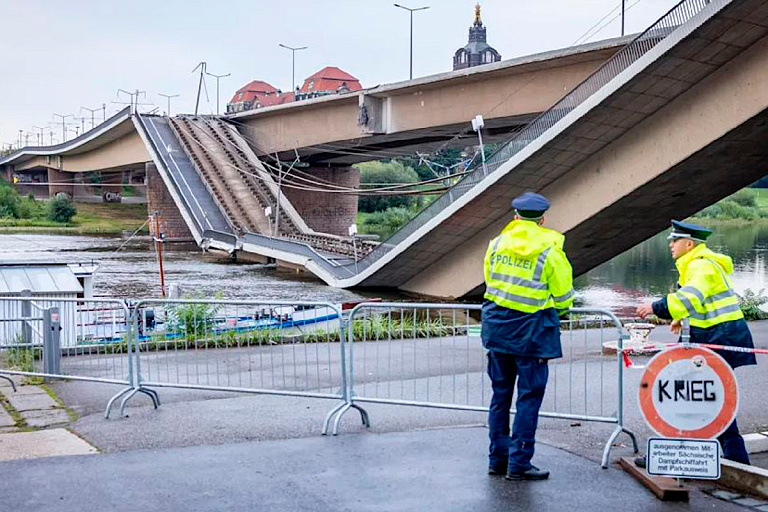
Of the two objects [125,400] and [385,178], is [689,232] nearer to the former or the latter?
[125,400]

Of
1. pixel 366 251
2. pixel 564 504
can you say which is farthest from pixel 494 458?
pixel 366 251

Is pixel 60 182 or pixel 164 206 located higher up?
pixel 60 182

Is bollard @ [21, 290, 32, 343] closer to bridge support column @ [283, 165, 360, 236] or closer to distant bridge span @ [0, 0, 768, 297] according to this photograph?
distant bridge span @ [0, 0, 768, 297]

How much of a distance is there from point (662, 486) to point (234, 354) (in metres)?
7.63

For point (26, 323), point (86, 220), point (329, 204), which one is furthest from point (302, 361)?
point (86, 220)

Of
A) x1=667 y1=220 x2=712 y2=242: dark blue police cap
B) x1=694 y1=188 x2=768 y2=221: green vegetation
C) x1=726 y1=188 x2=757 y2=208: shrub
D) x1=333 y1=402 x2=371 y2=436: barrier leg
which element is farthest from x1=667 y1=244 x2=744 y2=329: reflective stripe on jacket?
x1=726 y1=188 x2=757 y2=208: shrub

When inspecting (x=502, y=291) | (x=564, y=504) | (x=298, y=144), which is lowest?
(x=564, y=504)

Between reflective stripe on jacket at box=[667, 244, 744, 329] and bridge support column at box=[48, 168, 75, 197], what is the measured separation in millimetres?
78412

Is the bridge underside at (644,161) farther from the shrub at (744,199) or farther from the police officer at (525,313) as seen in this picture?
the shrub at (744,199)

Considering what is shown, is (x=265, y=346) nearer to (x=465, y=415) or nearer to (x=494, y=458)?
(x=465, y=415)

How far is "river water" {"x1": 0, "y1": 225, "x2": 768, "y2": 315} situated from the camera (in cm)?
2847

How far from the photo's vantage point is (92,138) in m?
58.3

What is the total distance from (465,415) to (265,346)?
525 cm

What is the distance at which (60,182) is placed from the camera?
82.9 meters
